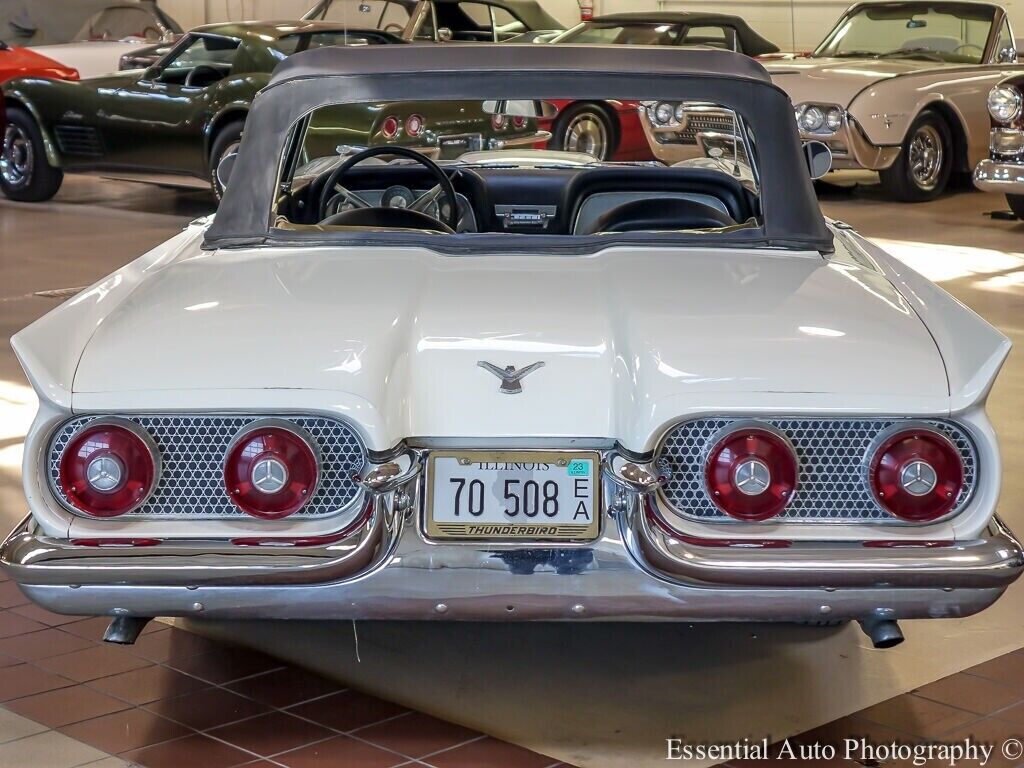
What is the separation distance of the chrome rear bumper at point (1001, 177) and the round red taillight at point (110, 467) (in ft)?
25.6

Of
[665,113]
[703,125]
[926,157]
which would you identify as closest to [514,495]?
[703,125]

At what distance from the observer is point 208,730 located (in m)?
2.79

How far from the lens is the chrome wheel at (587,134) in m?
11.8

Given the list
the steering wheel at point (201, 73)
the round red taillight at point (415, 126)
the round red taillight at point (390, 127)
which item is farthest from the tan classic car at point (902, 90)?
the steering wheel at point (201, 73)

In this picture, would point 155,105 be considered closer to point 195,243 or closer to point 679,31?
point 679,31

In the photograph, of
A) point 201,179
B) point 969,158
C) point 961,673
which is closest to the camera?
point 961,673

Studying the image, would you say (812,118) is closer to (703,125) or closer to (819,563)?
(703,125)

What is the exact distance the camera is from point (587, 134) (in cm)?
1195

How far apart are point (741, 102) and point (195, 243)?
127 cm

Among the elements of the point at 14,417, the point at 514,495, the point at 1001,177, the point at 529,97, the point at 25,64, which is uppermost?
the point at 529,97

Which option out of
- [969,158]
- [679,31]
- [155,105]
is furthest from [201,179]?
[969,158]

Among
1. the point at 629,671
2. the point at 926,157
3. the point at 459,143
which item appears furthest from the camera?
the point at 926,157

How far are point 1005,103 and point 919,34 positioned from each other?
8.62 feet

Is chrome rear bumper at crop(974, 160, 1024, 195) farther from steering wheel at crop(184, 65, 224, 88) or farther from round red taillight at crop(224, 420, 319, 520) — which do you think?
round red taillight at crop(224, 420, 319, 520)
